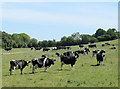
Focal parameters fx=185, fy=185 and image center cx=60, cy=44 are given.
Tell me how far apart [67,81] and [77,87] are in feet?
6.14

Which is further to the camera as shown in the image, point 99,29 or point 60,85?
point 99,29

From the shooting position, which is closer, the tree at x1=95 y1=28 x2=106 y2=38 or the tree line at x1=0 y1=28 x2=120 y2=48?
the tree line at x1=0 y1=28 x2=120 y2=48

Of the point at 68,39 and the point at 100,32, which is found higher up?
the point at 100,32

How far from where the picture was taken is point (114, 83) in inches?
571

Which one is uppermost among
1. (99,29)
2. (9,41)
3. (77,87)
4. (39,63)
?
(99,29)

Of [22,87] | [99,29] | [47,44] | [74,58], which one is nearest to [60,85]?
[22,87]

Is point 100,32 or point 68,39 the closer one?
point 68,39

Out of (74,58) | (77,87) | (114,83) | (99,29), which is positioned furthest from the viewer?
(99,29)

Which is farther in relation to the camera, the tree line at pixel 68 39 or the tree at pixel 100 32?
the tree at pixel 100 32

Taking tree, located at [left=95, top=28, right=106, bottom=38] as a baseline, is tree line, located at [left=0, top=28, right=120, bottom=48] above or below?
below

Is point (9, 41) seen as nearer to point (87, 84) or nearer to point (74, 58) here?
point (74, 58)

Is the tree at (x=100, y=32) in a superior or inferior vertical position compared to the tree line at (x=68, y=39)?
superior

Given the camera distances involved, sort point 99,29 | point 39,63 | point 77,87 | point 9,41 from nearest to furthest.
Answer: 1. point 77,87
2. point 39,63
3. point 9,41
4. point 99,29

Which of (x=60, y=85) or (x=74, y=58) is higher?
(x=74, y=58)
